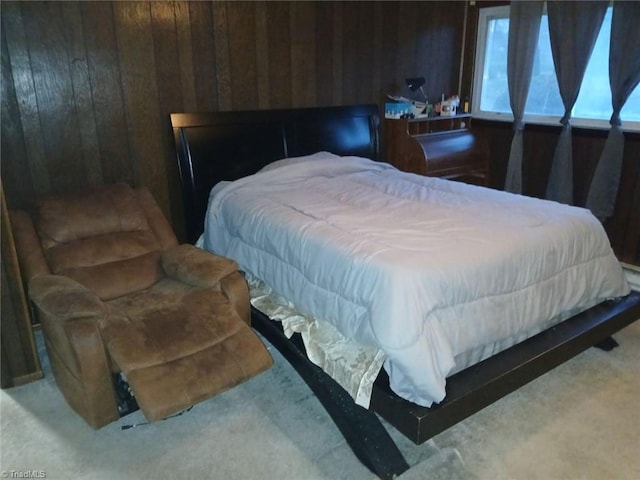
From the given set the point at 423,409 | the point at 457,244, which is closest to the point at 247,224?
the point at 457,244

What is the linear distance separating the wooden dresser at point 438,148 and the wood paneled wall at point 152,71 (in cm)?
44

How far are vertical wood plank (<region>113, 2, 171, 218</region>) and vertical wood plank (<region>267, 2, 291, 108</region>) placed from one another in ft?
2.82

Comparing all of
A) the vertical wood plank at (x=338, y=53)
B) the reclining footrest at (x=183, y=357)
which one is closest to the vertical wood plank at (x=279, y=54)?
the vertical wood plank at (x=338, y=53)

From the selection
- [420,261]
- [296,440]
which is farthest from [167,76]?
[296,440]

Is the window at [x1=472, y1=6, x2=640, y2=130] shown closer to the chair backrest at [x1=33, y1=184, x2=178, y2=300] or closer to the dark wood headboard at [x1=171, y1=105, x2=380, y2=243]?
the dark wood headboard at [x1=171, y1=105, x2=380, y2=243]

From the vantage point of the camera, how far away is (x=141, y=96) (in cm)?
311

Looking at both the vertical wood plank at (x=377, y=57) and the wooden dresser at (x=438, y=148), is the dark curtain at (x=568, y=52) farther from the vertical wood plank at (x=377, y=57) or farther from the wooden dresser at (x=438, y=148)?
the vertical wood plank at (x=377, y=57)

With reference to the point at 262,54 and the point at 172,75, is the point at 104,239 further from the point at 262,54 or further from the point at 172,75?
the point at 262,54

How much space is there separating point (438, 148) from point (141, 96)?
236 centimetres

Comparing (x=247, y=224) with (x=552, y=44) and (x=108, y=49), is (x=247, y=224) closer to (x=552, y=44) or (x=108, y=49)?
(x=108, y=49)

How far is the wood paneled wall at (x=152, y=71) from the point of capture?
275cm

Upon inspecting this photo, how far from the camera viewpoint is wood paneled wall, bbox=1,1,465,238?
275cm

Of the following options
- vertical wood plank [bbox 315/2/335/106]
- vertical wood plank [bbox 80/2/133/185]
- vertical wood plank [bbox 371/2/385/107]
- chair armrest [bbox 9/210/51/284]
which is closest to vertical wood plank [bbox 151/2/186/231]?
vertical wood plank [bbox 80/2/133/185]

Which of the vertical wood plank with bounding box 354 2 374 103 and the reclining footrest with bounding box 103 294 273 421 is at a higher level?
the vertical wood plank with bounding box 354 2 374 103
